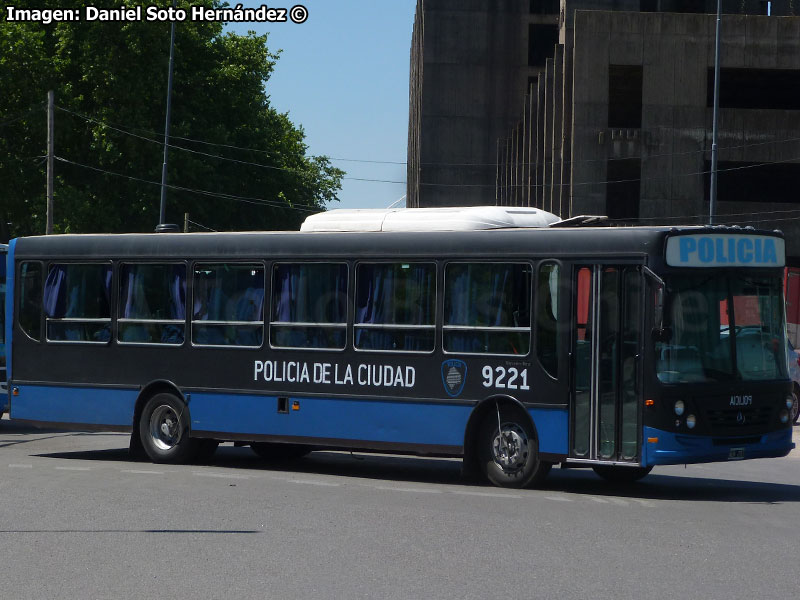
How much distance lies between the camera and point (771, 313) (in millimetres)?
13742

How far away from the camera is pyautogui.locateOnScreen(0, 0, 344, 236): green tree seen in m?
48.3

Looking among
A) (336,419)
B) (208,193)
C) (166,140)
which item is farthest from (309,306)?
(208,193)

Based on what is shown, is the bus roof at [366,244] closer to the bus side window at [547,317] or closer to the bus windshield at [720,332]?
the bus side window at [547,317]

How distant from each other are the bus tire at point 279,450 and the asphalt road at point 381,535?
3.53 ft

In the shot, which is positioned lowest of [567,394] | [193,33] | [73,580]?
[73,580]

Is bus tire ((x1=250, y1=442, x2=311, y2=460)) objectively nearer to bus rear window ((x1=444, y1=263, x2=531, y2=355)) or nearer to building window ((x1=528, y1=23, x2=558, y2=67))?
bus rear window ((x1=444, y1=263, x2=531, y2=355))

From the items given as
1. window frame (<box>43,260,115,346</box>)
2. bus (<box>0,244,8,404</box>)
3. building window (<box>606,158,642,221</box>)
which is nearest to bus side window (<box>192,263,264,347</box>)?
window frame (<box>43,260,115,346</box>)

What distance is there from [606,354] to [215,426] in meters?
5.06

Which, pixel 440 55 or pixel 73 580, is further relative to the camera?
pixel 440 55

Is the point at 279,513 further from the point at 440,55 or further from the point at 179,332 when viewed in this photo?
the point at 440,55

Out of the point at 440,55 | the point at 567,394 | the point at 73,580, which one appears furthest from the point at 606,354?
the point at 440,55

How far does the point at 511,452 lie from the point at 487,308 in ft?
4.86

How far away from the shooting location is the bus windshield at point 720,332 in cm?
1300

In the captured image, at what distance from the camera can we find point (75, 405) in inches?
673
